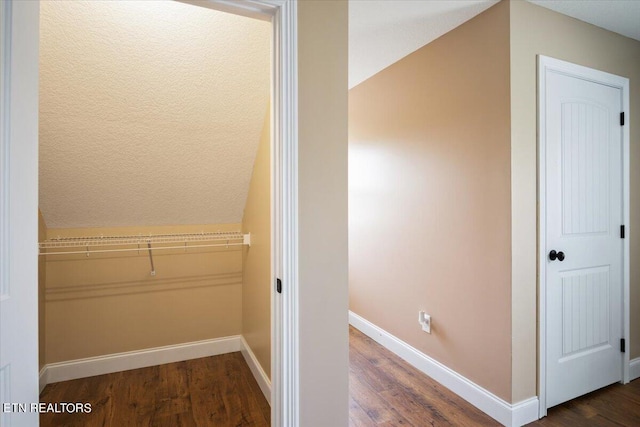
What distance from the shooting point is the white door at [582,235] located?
215 cm

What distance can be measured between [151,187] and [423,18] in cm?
221

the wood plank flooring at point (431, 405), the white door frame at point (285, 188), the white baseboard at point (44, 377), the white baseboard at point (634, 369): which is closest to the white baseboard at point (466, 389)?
the wood plank flooring at point (431, 405)

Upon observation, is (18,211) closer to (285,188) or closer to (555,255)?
(285,188)

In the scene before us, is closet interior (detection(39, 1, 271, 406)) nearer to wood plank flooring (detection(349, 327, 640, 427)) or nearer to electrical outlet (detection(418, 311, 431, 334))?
wood plank flooring (detection(349, 327, 640, 427))

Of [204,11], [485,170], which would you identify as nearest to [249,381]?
[485,170]

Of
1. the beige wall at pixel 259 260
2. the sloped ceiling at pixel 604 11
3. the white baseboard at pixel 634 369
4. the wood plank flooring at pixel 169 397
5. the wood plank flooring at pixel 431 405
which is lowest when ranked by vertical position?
the wood plank flooring at pixel 431 405

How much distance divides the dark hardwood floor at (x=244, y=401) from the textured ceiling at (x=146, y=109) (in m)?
1.18

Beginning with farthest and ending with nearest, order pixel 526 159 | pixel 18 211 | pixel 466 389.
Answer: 1. pixel 466 389
2. pixel 526 159
3. pixel 18 211

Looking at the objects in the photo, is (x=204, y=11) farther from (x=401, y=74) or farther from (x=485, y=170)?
(x=485, y=170)

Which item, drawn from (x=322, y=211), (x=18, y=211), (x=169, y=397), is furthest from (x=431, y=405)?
(x=18, y=211)

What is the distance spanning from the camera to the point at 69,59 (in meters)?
1.87

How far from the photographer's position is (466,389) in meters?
2.29

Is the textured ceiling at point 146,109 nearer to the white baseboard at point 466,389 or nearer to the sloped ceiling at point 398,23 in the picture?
the sloped ceiling at point 398,23

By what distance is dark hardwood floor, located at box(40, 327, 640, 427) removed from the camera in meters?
2.06
